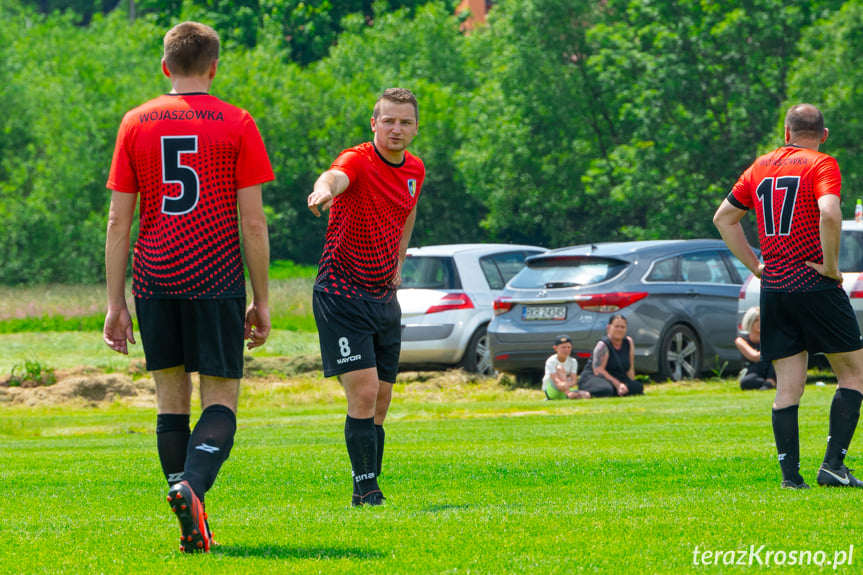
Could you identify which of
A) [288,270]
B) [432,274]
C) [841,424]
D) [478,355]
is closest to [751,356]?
[478,355]

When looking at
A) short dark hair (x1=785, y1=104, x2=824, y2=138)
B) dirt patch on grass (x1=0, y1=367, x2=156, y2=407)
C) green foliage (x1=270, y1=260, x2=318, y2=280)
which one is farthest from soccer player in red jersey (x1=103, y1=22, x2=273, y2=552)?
green foliage (x1=270, y1=260, x2=318, y2=280)

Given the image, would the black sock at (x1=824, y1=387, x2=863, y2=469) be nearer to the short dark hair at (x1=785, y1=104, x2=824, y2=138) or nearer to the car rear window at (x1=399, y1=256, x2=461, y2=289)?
the short dark hair at (x1=785, y1=104, x2=824, y2=138)

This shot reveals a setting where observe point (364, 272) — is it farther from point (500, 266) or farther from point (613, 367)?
point (500, 266)

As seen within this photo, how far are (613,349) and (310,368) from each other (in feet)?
21.2

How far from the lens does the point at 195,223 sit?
17.7ft

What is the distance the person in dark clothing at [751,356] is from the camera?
1658 centimetres

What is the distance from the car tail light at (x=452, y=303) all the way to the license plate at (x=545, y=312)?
1.72 m

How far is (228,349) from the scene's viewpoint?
5445 mm

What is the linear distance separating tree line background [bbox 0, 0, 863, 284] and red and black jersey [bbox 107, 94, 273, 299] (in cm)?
3301

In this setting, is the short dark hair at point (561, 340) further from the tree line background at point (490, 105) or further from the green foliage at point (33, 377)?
the tree line background at point (490, 105)

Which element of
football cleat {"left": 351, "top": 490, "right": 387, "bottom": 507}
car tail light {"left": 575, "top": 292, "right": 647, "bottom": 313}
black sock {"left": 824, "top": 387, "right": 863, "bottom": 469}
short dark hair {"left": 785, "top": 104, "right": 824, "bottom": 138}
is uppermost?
short dark hair {"left": 785, "top": 104, "right": 824, "bottom": 138}

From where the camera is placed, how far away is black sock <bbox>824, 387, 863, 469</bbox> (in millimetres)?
7141

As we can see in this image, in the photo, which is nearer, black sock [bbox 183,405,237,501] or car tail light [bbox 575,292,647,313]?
black sock [bbox 183,405,237,501]

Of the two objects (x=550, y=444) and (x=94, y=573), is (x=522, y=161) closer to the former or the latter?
(x=550, y=444)
